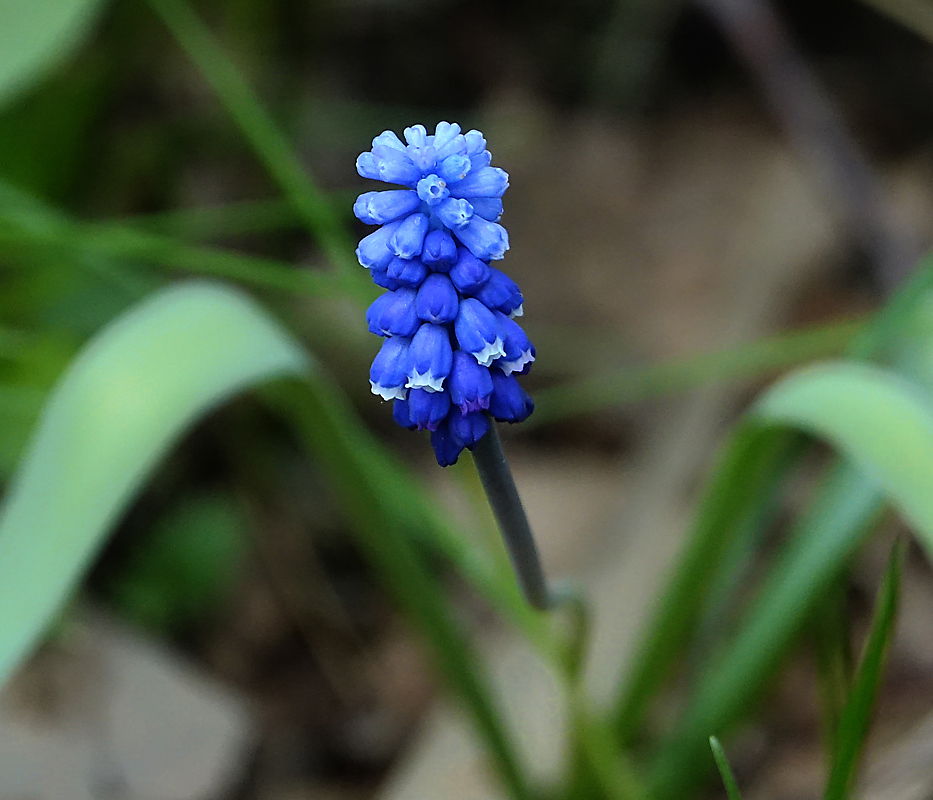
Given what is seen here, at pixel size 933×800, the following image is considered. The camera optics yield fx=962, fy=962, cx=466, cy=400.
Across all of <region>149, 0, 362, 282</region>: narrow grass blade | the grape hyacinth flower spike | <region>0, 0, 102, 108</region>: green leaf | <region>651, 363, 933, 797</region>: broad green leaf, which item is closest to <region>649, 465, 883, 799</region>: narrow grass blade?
<region>651, 363, 933, 797</region>: broad green leaf

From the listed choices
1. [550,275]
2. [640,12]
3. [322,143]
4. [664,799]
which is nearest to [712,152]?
[640,12]

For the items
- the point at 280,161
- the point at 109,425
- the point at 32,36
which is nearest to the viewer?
the point at 109,425

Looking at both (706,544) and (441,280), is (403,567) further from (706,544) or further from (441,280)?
(441,280)

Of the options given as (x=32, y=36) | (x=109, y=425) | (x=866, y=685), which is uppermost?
(x=32, y=36)

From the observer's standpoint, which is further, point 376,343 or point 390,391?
point 376,343

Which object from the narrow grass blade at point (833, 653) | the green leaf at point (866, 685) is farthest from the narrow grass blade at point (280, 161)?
the green leaf at point (866, 685)

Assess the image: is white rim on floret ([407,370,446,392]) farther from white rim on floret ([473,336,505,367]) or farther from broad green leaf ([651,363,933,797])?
broad green leaf ([651,363,933,797])

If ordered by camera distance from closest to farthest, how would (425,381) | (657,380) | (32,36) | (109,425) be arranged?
1. (425,381)
2. (109,425)
3. (32,36)
4. (657,380)

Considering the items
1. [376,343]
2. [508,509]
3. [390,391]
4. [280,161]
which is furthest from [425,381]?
[376,343]
